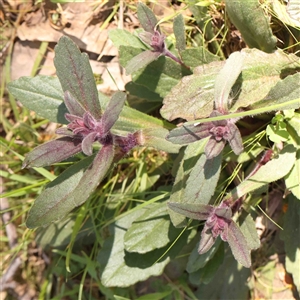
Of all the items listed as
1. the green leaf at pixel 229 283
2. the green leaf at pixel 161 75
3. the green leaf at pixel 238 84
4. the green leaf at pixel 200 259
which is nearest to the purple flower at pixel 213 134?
the green leaf at pixel 238 84

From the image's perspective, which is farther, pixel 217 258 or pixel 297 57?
pixel 217 258

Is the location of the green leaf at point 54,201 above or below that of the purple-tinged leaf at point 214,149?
below

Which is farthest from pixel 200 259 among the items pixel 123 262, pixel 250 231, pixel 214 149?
pixel 214 149

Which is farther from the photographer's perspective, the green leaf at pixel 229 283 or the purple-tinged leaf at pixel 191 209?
the green leaf at pixel 229 283

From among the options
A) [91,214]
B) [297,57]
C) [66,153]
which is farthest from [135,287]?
[297,57]

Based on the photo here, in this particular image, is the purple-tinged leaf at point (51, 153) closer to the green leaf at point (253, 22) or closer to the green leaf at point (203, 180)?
the green leaf at point (203, 180)

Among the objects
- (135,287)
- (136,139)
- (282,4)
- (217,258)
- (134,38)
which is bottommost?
(135,287)

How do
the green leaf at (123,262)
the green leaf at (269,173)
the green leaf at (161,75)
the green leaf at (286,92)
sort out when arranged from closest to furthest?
the green leaf at (286,92), the green leaf at (269,173), the green leaf at (161,75), the green leaf at (123,262)

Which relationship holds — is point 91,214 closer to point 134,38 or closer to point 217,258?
point 217,258

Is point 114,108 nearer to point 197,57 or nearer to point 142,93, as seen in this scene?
point 197,57
